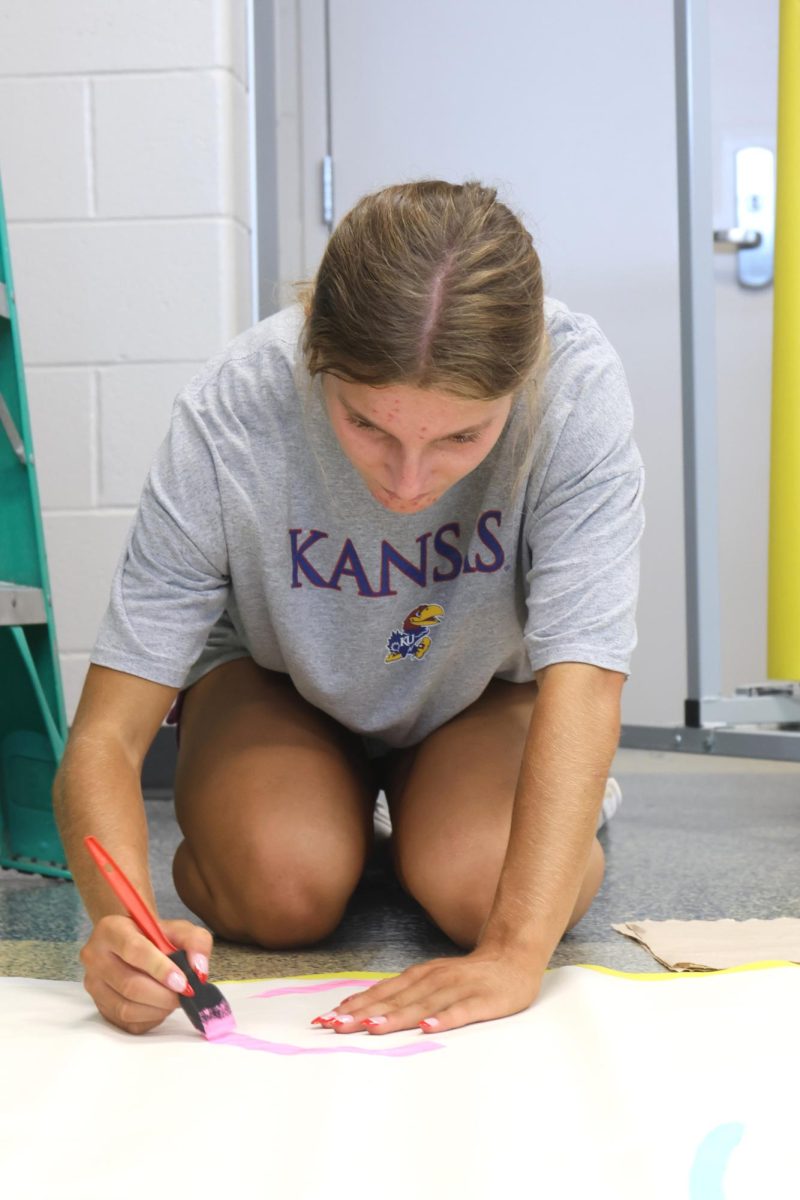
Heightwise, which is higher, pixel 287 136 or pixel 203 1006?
pixel 287 136

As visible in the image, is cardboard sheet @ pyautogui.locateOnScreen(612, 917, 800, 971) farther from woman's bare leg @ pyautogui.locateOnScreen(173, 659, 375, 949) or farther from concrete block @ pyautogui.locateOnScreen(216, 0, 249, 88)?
concrete block @ pyautogui.locateOnScreen(216, 0, 249, 88)

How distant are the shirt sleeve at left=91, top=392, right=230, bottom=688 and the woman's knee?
0.25 metres

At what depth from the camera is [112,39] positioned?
2201 mm

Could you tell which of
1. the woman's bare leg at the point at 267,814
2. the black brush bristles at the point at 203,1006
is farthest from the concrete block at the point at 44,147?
the black brush bristles at the point at 203,1006

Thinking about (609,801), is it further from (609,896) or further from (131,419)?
(131,419)

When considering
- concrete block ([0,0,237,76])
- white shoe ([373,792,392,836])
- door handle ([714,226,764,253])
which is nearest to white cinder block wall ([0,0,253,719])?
concrete block ([0,0,237,76])

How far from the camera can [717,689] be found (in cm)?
210

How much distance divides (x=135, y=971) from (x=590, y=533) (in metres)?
0.50

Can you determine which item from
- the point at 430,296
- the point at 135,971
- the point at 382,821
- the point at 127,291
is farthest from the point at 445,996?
the point at 127,291

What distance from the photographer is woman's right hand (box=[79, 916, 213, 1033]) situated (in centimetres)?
→ 84

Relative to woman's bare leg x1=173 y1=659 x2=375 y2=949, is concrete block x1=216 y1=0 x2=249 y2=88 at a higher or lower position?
higher

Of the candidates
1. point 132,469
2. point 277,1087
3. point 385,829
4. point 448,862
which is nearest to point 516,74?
point 132,469

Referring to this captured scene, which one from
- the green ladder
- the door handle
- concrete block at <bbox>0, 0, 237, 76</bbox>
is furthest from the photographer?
the door handle

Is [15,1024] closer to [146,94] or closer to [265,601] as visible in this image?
[265,601]
